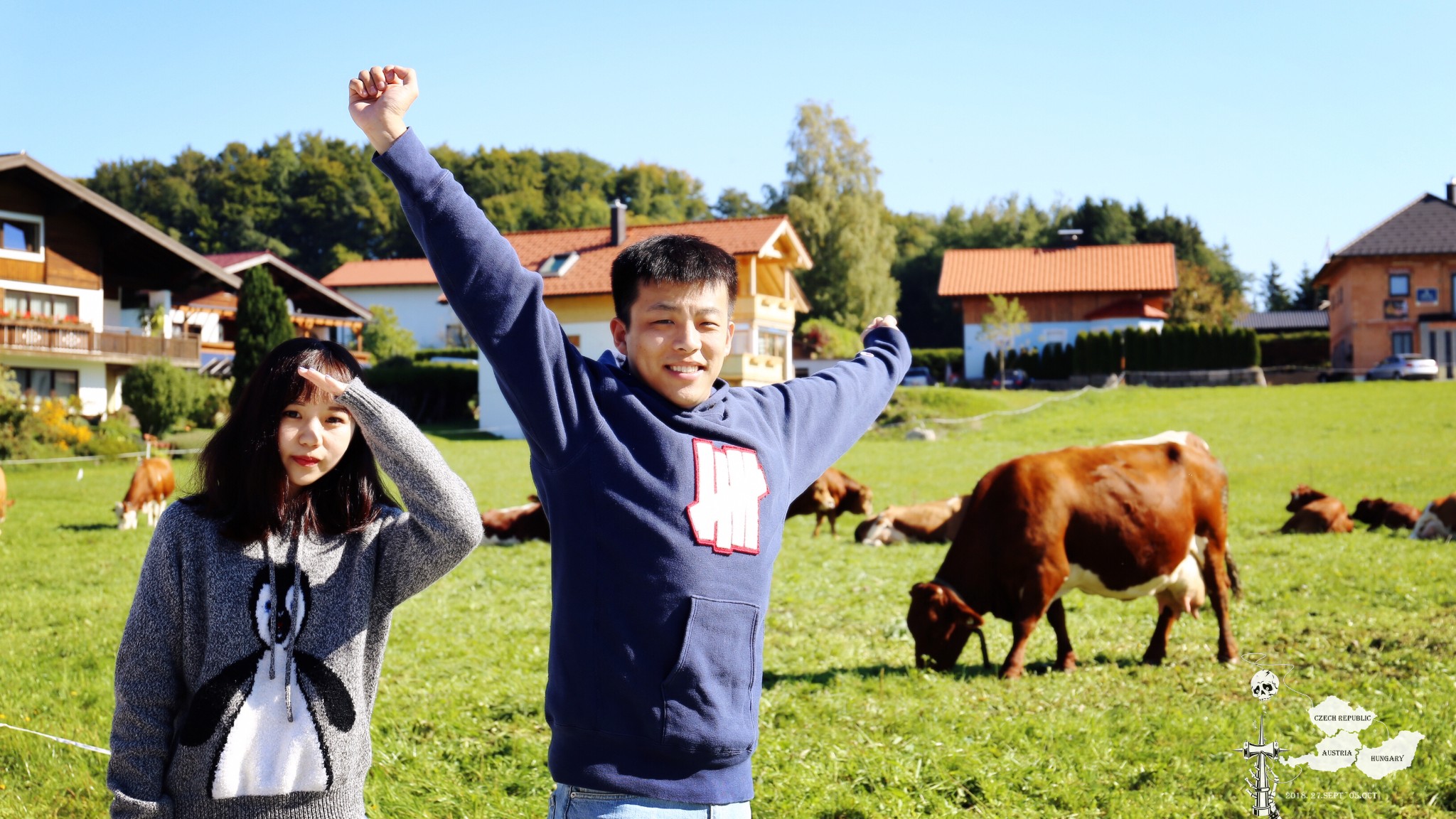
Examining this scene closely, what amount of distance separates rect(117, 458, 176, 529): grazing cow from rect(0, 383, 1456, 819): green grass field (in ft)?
3.38

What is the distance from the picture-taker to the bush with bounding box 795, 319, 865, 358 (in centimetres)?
5572

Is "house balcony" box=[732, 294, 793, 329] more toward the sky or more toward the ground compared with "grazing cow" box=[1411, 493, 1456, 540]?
more toward the sky

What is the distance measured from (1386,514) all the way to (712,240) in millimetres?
26753

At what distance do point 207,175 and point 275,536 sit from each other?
322ft

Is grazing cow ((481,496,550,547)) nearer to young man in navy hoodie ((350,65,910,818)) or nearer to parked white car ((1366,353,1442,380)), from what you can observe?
young man in navy hoodie ((350,65,910,818))

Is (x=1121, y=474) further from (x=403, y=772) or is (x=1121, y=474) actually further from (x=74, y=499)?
(x=74, y=499)

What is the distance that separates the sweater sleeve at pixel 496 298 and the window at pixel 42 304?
38.2 meters

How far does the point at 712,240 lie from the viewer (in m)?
Answer: 38.7

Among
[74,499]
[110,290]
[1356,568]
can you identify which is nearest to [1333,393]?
[1356,568]

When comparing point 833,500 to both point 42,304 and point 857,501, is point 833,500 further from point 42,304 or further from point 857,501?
point 42,304

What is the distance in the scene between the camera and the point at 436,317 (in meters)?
74.8

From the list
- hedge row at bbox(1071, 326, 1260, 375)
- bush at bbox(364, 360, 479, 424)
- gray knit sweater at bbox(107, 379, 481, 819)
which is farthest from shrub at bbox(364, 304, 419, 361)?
gray knit sweater at bbox(107, 379, 481, 819)

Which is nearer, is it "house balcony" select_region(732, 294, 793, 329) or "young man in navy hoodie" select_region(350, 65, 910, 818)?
"young man in navy hoodie" select_region(350, 65, 910, 818)

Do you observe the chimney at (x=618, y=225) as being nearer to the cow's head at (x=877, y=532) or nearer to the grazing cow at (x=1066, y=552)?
the cow's head at (x=877, y=532)
